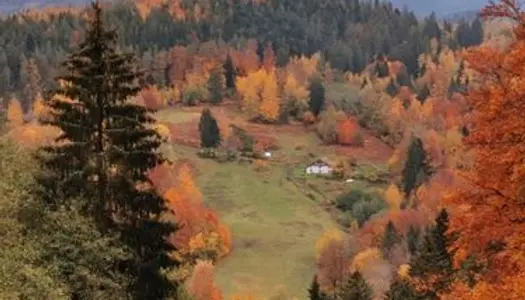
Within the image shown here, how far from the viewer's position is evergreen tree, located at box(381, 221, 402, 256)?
133663 mm

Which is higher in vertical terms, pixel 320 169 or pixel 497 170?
pixel 497 170

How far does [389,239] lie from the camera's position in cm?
13525

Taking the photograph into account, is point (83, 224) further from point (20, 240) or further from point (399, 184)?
point (399, 184)

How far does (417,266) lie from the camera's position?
5406cm

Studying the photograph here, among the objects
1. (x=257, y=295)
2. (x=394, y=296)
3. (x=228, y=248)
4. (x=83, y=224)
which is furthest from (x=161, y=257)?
(x=228, y=248)

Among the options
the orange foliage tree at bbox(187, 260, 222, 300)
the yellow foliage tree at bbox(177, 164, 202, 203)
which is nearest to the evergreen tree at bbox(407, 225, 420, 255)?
the orange foliage tree at bbox(187, 260, 222, 300)

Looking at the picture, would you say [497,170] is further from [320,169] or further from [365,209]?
[320,169]

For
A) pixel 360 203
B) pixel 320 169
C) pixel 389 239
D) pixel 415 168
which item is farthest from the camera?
pixel 320 169

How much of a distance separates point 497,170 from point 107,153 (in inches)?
493

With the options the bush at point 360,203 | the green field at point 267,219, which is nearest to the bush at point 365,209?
the bush at point 360,203

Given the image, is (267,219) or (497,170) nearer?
(497,170)

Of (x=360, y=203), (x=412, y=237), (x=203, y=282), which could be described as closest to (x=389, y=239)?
(x=412, y=237)

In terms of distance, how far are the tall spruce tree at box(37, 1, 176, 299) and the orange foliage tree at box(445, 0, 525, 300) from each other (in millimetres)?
10987

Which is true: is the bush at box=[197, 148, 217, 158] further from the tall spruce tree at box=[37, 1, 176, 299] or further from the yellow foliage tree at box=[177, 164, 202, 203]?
the tall spruce tree at box=[37, 1, 176, 299]
